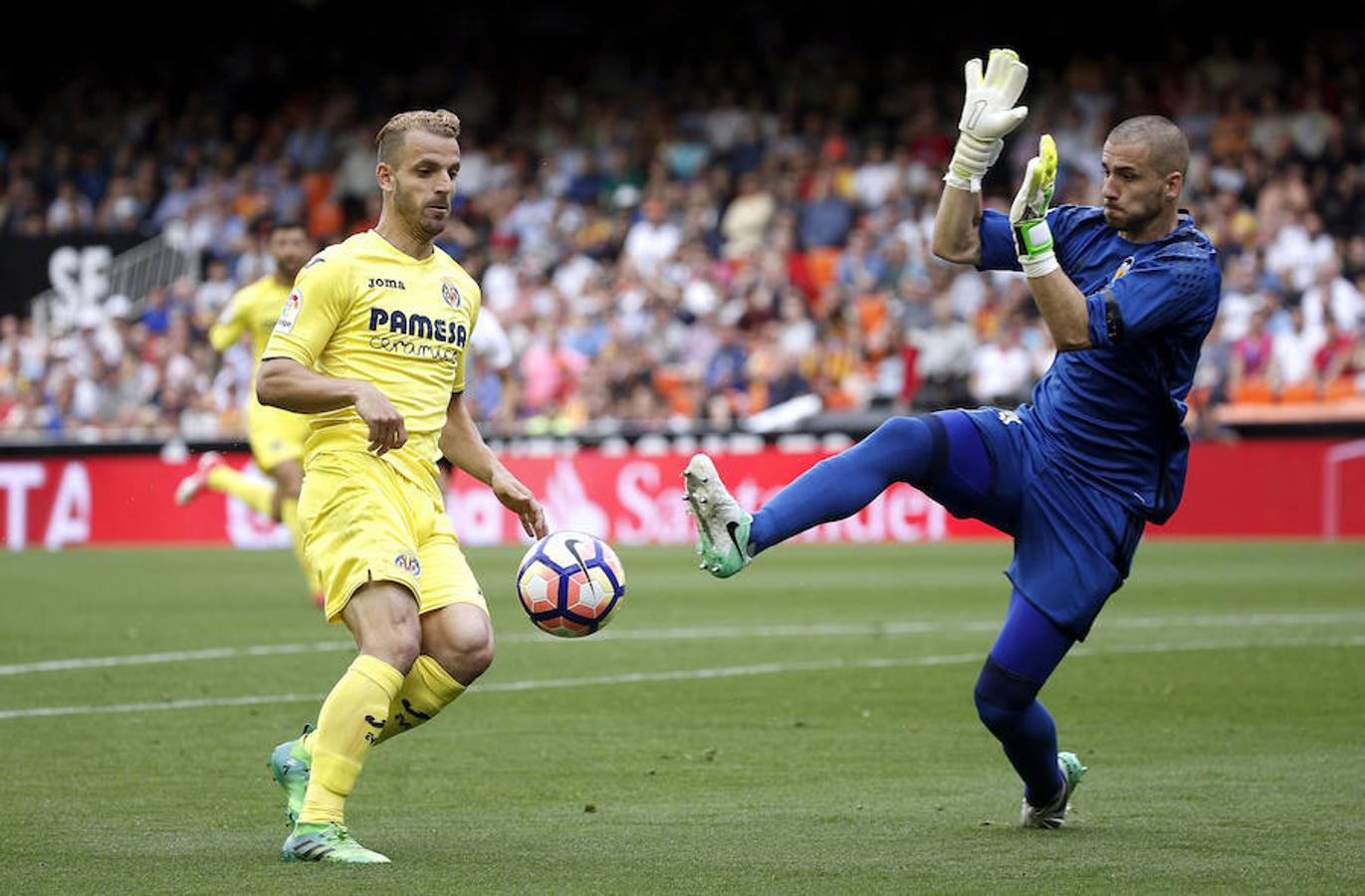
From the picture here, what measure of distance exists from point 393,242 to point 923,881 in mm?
2531

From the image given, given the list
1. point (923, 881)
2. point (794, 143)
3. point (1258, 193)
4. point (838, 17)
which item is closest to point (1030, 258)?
point (923, 881)

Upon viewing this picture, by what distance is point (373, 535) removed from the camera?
256 inches

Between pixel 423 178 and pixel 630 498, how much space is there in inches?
644

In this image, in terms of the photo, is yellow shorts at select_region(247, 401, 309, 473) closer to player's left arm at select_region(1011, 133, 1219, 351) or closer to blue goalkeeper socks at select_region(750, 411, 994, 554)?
blue goalkeeper socks at select_region(750, 411, 994, 554)

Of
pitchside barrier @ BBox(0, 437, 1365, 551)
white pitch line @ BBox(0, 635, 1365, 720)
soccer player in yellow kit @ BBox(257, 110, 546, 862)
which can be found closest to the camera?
soccer player in yellow kit @ BBox(257, 110, 546, 862)

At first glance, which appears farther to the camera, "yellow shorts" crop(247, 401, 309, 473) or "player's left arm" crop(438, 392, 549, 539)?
"yellow shorts" crop(247, 401, 309, 473)

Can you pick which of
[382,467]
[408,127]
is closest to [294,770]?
[382,467]

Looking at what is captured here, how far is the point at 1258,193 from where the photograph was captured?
83.2 ft

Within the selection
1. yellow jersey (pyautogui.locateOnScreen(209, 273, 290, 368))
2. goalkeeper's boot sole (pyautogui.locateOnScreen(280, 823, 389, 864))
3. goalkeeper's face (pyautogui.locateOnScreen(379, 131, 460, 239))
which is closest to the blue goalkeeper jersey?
goalkeeper's face (pyautogui.locateOnScreen(379, 131, 460, 239))

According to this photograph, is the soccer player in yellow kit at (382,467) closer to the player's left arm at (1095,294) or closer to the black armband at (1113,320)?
the player's left arm at (1095,294)

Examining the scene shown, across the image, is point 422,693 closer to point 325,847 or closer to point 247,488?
point 325,847

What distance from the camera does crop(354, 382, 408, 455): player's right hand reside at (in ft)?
20.3

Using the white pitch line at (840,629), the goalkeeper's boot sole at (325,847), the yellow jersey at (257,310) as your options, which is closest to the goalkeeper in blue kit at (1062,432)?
the goalkeeper's boot sole at (325,847)

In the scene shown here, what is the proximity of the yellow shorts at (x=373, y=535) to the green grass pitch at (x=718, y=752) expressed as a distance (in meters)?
0.79
